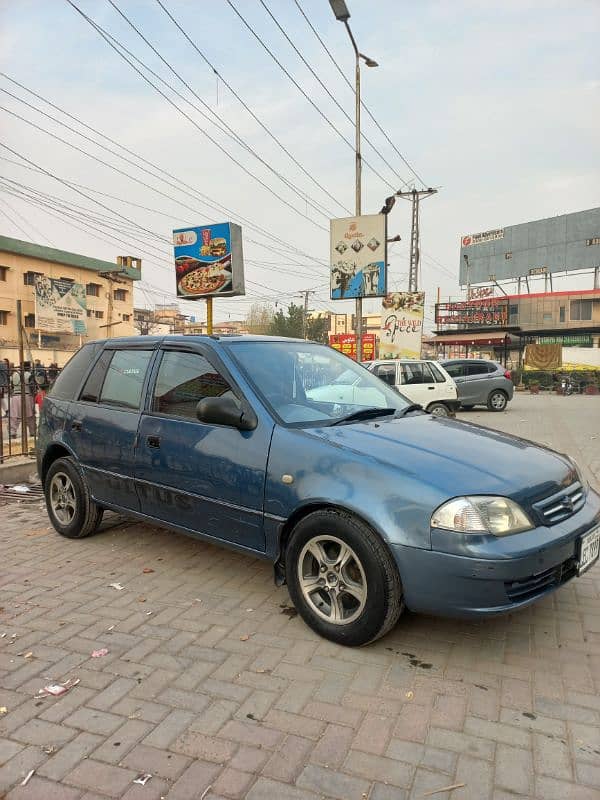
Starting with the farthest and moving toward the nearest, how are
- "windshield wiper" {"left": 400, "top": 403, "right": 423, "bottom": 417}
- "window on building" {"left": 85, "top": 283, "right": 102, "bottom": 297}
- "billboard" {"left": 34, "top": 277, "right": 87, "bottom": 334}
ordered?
"window on building" {"left": 85, "top": 283, "right": 102, "bottom": 297} → "billboard" {"left": 34, "top": 277, "right": 87, "bottom": 334} → "windshield wiper" {"left": 400, "top": 403, "right": 423, "bottom": 417}

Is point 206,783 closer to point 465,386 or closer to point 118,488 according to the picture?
point 118,488

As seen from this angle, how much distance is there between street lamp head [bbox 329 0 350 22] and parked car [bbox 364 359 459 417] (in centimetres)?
969

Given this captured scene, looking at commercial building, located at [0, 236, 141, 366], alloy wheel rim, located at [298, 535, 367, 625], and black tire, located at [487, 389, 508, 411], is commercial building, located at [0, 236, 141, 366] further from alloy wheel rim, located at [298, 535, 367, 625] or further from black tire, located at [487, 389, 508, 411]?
alloy wheel rim, located at [298, 535, 367, 625]

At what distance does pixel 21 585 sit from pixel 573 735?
3.44 metres

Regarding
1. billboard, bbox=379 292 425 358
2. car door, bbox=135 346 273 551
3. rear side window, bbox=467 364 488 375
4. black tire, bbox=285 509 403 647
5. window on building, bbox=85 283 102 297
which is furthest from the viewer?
window on building, bbox=85 283 102 297

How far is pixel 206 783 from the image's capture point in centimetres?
206

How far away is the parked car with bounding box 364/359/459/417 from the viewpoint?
44.2 ft

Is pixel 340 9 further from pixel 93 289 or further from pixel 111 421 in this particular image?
pixel 93 289

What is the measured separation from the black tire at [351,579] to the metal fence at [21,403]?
434 cm

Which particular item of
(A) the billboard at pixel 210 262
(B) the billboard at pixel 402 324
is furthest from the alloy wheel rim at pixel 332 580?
(B) the billboard at pixel 402 324

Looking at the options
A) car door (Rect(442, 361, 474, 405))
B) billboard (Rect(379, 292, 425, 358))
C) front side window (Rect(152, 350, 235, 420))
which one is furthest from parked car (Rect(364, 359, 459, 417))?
front side window (Rect(152, 350, 235, 420))

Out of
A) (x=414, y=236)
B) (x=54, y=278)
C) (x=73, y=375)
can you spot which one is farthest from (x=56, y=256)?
(x=73, y=375)

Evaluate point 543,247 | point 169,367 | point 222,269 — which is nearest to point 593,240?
point 543,247

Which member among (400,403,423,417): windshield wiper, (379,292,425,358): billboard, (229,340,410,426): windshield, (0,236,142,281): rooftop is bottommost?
(400,403,423,417): windshield wiper
